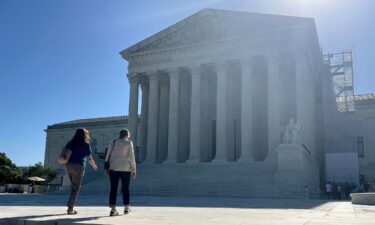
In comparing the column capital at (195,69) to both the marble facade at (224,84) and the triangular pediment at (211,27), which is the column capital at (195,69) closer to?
the marble facade at (224,84)

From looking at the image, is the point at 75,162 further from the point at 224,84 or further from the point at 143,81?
the point at 143,81

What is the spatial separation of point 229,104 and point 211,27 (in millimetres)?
8120

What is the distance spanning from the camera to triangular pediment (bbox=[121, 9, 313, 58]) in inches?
1487

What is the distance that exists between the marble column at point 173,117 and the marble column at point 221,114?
4.83 meters

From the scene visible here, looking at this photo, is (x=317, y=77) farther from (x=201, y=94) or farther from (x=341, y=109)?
(x=201, y=94)

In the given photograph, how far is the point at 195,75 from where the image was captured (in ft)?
136

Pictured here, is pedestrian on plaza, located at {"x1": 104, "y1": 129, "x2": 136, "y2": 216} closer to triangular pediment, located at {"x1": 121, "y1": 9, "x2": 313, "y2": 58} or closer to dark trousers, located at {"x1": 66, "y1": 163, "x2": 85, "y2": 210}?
dark trousers, located at {"x1": 66, "y1": 163, "x2": 85, "y2": 210}

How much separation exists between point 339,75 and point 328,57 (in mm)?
3903

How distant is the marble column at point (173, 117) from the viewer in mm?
41406

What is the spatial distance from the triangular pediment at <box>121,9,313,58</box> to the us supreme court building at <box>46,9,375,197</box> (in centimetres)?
10

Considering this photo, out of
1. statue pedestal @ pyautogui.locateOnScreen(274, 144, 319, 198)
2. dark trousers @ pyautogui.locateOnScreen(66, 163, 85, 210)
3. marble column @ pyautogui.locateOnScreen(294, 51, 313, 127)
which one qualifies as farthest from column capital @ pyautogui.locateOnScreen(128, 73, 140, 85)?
dark trousers @ pyautogui.locateOnScreen(66, 163, 85, 210)

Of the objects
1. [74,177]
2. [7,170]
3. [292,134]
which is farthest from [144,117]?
[74,177]

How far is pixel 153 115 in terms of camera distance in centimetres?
4388

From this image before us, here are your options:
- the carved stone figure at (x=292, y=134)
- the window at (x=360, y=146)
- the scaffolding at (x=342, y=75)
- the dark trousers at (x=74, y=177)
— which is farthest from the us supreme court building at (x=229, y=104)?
the dark trousers at (x=74, y=177)
